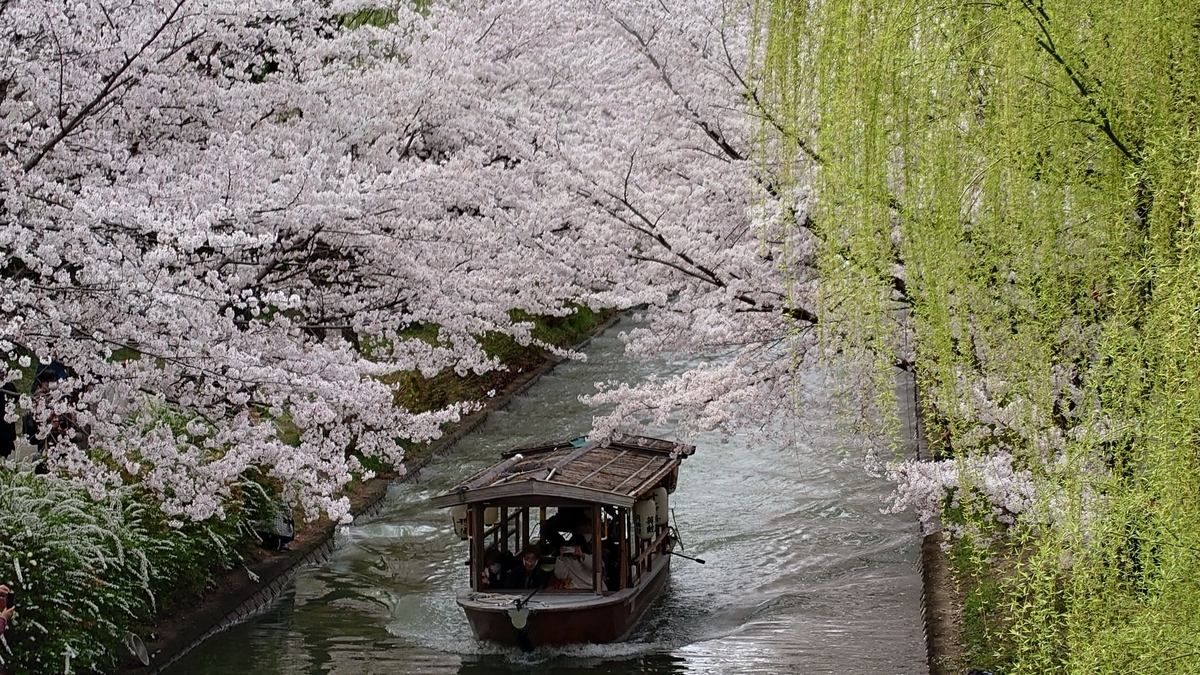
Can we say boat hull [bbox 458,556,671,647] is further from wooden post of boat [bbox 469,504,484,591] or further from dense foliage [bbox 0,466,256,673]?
dense foliage [bbox 0,466,256,673]

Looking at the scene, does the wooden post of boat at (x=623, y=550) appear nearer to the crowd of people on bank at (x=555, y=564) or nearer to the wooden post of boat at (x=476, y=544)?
the crowd of people on bank at (x=555, y=564)

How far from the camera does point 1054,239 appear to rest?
405 cm

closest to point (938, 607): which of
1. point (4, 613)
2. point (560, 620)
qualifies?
point (560, 620)

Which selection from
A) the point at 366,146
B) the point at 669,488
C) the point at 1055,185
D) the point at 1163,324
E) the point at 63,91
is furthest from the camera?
the point at 669,488

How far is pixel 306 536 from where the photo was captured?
15.4m

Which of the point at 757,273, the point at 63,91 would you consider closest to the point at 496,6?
the point at 757,273

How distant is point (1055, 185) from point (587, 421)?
17.7 meters

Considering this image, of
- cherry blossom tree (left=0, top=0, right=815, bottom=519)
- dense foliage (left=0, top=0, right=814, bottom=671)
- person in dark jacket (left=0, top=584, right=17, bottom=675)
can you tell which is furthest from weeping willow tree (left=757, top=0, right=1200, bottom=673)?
person in dark jacket (left=0, top=584, right=17, bottom=675)

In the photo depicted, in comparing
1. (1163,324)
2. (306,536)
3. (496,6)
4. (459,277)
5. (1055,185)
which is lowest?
(306,536)

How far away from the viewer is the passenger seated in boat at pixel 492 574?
508 inches

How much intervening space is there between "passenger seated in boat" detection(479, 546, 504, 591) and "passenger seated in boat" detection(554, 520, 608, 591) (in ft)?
1.79

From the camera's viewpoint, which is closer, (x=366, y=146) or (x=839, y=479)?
(x=366, y=146)

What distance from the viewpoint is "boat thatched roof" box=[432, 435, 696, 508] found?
1234cm

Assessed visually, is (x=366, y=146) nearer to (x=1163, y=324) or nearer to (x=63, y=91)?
(x=63, y=91)
